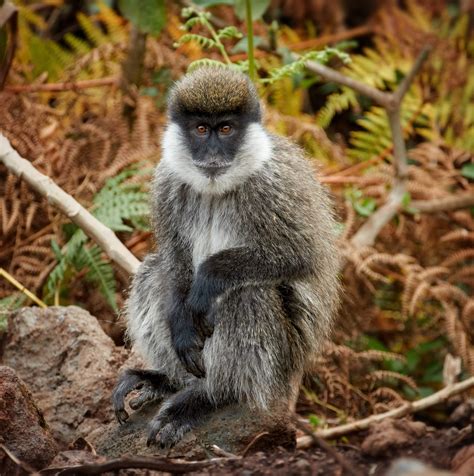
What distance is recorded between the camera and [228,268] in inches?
239

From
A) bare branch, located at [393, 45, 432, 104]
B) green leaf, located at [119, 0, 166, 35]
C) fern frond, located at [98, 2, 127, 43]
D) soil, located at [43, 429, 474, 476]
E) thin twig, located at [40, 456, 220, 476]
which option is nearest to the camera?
soil, located at [43, 429, 474, 476]

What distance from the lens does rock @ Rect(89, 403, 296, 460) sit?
5801 millimetres

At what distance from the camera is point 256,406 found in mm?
6023

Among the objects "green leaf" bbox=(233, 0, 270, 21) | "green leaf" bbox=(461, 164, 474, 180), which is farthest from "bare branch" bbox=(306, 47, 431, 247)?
"green leaf" bbox=(233, 0, 270, 21)

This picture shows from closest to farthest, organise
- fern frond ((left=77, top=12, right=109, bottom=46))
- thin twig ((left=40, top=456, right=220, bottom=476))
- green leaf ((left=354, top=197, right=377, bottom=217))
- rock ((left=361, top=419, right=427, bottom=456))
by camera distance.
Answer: thin twig ((left=40, top=456, right=220, bottom=476)), rock ((left=361, top=419, right=427, bottom=456)), green leaf ((left=354, top=197, right=377, bottom=217)), fern frond ((left=77, top=12, right=109, bottom=46))

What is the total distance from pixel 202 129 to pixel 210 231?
77 centimetres

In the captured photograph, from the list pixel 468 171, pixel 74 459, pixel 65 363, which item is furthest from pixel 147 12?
pixel 74 459

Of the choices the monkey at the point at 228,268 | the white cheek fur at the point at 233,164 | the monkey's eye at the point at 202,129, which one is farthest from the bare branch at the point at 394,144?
the monkey's eye at the point at 202,129

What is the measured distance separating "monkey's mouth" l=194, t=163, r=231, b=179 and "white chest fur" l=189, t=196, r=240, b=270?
0.36 meters

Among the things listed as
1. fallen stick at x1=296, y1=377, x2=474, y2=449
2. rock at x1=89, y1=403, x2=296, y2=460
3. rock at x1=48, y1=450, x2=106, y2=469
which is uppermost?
rock at x1=48, y1=450, x2=106, y2=469

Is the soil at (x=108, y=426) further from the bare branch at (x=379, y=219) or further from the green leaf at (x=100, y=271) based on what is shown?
the bare branch at (x=379, y=219)

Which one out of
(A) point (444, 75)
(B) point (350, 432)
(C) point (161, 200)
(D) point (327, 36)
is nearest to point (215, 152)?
(C) point (161, 200)

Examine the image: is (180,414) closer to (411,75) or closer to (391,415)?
(391,415)

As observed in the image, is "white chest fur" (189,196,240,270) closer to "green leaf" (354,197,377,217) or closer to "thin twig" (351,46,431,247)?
"thin twig" (351,46,431,247)
